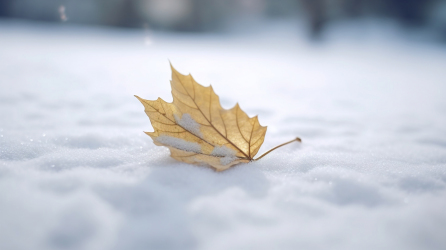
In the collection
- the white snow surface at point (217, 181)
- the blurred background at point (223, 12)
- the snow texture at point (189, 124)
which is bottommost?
the white snow surface at point (217, 181)

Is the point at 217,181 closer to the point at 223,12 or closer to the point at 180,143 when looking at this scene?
the point at 180,143

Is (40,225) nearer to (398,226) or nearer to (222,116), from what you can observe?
(222,116)

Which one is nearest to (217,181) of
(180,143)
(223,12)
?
(180,143)

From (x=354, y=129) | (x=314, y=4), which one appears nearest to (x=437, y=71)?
(x=354, y=129)

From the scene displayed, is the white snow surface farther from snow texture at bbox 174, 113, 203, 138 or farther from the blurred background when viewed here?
the blurred background

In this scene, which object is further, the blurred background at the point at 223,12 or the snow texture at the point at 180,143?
the blurred background at the point at 223,12

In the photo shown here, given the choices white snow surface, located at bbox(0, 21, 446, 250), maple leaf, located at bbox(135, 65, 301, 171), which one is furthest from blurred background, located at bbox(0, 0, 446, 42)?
maple leaf, located at bbox(135, 65, 301, 171)

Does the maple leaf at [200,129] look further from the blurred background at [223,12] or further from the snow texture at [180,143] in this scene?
the blurred background at [223,12]

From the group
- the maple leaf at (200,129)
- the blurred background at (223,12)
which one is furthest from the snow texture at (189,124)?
the blurred background at (223,12)
